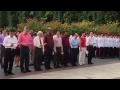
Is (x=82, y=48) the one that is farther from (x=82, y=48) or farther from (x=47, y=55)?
(x=47, y=55)

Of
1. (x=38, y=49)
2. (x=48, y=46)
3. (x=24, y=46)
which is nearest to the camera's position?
(x=24, y=46)

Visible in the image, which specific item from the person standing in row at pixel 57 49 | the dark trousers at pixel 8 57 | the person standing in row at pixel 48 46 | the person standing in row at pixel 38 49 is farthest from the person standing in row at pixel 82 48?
the dark trousers at pixel 8 57

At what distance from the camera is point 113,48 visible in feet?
86.1

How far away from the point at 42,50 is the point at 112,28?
16889 millimetres

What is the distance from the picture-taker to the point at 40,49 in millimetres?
16734

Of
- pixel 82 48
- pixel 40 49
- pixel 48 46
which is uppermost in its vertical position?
pixel 48 46

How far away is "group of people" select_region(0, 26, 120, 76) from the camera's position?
15.4 meters

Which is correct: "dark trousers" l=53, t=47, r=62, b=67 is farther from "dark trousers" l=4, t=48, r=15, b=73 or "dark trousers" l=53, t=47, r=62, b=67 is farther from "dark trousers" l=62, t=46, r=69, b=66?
"dark trousers" l=4, t=48, r=15, b=73

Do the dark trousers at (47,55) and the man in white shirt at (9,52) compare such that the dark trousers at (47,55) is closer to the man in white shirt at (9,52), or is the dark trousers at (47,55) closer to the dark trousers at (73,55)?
the dark trousers at (73,55)

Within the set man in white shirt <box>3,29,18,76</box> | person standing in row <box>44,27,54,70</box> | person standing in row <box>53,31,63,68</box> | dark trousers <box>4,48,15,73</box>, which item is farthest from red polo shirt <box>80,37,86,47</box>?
dark trousers <box>4,48,15,73</box>

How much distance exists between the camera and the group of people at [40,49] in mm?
15367

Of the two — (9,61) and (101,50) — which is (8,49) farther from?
(101,50)

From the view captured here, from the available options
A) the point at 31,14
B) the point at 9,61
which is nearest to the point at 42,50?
the point at 9,61

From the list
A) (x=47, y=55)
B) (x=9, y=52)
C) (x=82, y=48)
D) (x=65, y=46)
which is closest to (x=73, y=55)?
(x=65, y=46)
